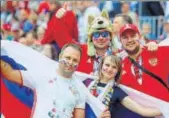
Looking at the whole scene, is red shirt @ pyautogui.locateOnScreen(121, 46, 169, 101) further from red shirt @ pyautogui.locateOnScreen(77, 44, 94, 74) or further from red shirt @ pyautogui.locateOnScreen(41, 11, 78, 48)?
red shirt @ pyautogui.locateOnScreen(41, 11, 78, 48)

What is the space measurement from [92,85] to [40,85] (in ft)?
1.55

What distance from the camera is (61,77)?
6789 millimetres

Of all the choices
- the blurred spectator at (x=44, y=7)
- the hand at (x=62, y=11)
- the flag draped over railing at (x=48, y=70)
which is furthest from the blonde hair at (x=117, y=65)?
the blurred spectator at (x=44, y=7)

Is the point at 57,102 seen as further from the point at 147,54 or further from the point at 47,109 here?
the point at 147,54

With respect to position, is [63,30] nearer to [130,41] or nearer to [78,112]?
[130,41]

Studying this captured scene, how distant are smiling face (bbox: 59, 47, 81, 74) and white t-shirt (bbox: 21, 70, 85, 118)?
0.33 ft

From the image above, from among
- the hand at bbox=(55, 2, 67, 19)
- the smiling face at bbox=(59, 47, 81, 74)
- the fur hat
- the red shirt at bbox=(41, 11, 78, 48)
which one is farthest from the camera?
the red shirt at bbox=(41, 11, 78, 48)

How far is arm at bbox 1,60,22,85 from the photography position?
6879 millimetres

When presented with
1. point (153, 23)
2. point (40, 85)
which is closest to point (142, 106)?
point (40, 85)

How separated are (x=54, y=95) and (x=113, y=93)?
1.73ft

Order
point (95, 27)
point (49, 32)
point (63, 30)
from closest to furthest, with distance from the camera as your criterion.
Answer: point (95, 27)
point (63, 30)
point (49, 32)

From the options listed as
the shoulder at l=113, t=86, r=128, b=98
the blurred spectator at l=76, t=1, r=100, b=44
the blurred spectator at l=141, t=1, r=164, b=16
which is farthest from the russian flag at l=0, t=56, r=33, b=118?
A: the blurred spectator at l=141, t=1, r=164, b=16

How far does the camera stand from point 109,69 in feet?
22.4

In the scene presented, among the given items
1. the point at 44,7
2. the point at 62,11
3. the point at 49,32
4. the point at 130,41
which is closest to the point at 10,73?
the point at 130,41
